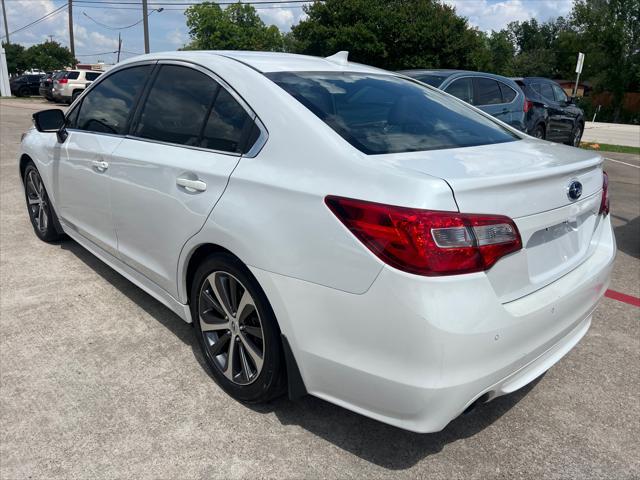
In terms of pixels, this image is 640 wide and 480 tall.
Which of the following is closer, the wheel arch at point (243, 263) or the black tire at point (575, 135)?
the wheel arch at point (243, 263)

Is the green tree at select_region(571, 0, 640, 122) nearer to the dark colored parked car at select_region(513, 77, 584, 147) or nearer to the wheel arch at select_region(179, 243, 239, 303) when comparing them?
→ the dark colored parked car at select_region(513, 77, 584, 147)

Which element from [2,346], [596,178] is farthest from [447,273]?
[2,346]

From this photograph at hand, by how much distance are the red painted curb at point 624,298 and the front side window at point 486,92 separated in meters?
4.56

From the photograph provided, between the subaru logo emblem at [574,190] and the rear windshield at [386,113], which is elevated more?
the rear windshield at [386,113]

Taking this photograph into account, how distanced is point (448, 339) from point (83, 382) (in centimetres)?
199

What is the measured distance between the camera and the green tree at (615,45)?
46.5 metres

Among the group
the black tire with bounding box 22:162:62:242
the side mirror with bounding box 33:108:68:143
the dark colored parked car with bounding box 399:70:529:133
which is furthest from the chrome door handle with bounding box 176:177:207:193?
the dark colored parked car with bounding box 399:70:529:133

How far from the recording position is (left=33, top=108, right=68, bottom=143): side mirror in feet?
13.4

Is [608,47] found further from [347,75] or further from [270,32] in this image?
[347,75]

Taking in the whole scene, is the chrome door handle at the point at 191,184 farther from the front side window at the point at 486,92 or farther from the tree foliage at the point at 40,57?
the tree foliage at the point at 40,57

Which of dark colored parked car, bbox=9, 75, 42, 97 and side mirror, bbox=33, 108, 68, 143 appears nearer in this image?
side mirror, bbox=33, 108, 68, 143

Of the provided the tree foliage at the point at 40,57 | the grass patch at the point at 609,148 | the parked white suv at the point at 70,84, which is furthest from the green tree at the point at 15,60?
the grass patch at the point at 609,148

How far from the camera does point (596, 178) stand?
8.33 ft

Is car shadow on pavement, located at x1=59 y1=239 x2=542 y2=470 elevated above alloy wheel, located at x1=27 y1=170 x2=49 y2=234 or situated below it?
below
